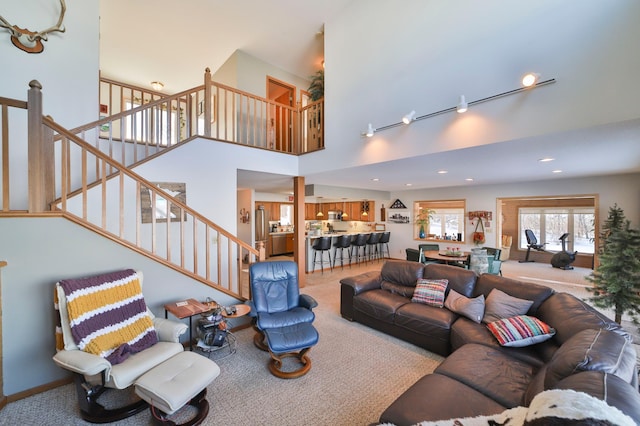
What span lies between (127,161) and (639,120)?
577 cm

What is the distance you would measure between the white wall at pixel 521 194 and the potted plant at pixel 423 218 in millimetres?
245

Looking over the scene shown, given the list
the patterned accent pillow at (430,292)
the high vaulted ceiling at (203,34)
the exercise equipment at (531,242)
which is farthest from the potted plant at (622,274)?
the exercise equipment at (531,242)

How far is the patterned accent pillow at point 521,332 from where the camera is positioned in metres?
2.11

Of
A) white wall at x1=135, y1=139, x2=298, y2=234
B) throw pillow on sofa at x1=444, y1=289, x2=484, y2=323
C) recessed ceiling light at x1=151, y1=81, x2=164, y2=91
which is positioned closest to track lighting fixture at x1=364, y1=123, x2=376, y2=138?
white wall at x1=135, y1=139, x2=298, y2=234

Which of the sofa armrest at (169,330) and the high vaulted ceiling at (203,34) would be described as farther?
the high vaulted ceiling at (203,34)

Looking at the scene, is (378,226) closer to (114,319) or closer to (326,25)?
(326,25)

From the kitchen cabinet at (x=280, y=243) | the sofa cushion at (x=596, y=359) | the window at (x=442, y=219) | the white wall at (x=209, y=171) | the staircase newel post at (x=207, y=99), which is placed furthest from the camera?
the kitchen cabinet at (x=280, y=243)

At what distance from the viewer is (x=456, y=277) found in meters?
3.22

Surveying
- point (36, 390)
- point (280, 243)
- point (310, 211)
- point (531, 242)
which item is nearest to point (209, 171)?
point (36, 390)

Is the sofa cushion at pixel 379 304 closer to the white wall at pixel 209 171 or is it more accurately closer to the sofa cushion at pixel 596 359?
the sofa cushion at pixel 596 359

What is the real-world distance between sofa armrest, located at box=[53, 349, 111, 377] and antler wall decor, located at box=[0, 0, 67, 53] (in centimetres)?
375

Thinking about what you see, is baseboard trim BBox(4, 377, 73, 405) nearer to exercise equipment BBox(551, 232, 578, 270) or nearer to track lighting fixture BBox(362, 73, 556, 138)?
track lighting fixture BBox(362, 73, 556, 138)

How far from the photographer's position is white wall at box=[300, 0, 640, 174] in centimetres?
212

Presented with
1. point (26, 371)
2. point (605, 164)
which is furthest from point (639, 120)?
point (26, 371)
